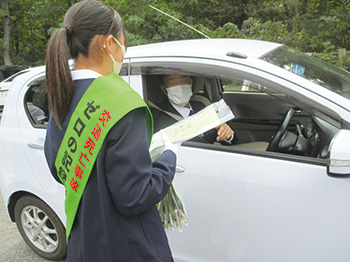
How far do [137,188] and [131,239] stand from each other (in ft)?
0.73

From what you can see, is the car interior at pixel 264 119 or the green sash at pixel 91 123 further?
the car interior at pixel 264 119

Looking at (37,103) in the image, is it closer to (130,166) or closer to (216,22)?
(130,166)

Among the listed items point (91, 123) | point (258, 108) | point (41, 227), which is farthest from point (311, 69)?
point (41, 227)

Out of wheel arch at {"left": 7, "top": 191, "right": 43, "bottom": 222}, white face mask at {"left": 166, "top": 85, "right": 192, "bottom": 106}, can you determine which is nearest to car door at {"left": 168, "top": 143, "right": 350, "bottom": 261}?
white face mask at {"left": 166, "top": 85, "right": 192, "bottom": 106}

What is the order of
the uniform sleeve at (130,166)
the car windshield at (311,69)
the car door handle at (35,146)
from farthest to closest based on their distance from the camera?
the car door handle at (35,146)
the car windshield at (311,69)
the uniform sleeve at (130,166)

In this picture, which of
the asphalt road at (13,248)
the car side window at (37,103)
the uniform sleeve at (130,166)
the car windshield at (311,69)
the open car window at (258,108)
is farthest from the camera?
the asphalt road at (13,248)

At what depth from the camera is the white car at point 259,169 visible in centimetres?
153

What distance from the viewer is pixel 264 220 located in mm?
1646

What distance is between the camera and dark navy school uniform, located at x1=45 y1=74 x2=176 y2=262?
98 cm

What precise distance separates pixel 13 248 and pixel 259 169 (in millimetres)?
2433

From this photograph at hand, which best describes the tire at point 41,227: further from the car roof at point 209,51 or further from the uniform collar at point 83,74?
the uniform collar at point 83,74

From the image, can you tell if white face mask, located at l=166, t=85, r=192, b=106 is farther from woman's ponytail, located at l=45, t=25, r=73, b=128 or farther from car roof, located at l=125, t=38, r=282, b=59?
woman's ponytail, located at l=45, t=25, r=73, b=128

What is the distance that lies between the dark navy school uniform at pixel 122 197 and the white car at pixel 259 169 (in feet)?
1.11

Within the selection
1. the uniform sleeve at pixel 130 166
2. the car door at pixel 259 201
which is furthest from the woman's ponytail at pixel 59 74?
the car door at pixel 259 201
